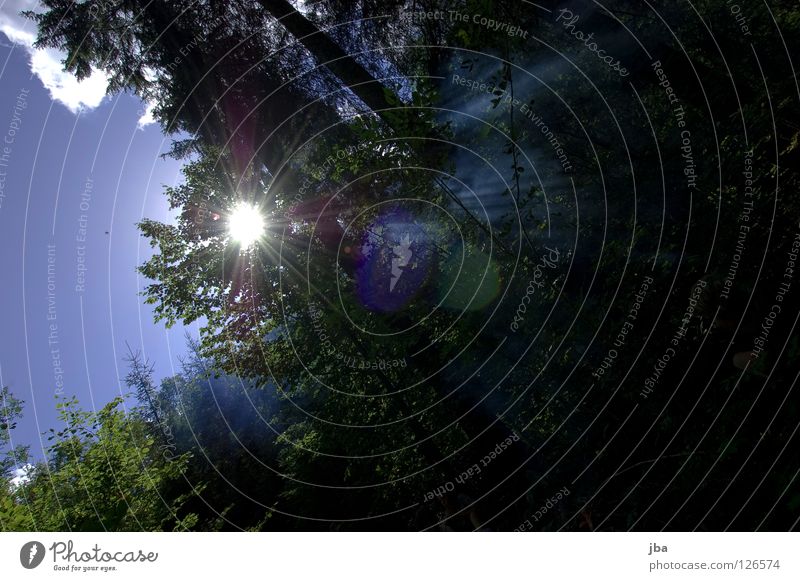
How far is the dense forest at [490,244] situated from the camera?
4273 millimetres

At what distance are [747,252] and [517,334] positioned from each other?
3.58 m

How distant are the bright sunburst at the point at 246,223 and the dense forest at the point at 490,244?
0.27 ft

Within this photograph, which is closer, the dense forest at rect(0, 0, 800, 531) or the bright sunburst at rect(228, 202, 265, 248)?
the dense forest at rect(0, 0, 800, 531)

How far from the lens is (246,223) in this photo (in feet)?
32.1

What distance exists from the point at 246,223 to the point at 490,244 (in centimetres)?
600

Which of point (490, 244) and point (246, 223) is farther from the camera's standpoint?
point (246, 223)

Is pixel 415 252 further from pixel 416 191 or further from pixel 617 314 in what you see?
pixel 617 314

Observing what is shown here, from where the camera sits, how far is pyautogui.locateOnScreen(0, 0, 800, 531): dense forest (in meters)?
4.27

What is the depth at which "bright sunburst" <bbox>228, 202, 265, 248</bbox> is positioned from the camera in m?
9.72

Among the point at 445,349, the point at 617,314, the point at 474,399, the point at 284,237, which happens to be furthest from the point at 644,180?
the point at 284,237

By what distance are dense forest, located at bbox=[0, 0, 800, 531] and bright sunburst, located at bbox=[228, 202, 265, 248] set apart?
81 millimetres

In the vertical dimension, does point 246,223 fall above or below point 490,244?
above

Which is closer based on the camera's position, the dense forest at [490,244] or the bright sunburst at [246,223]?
the dense forest at [490,244]
